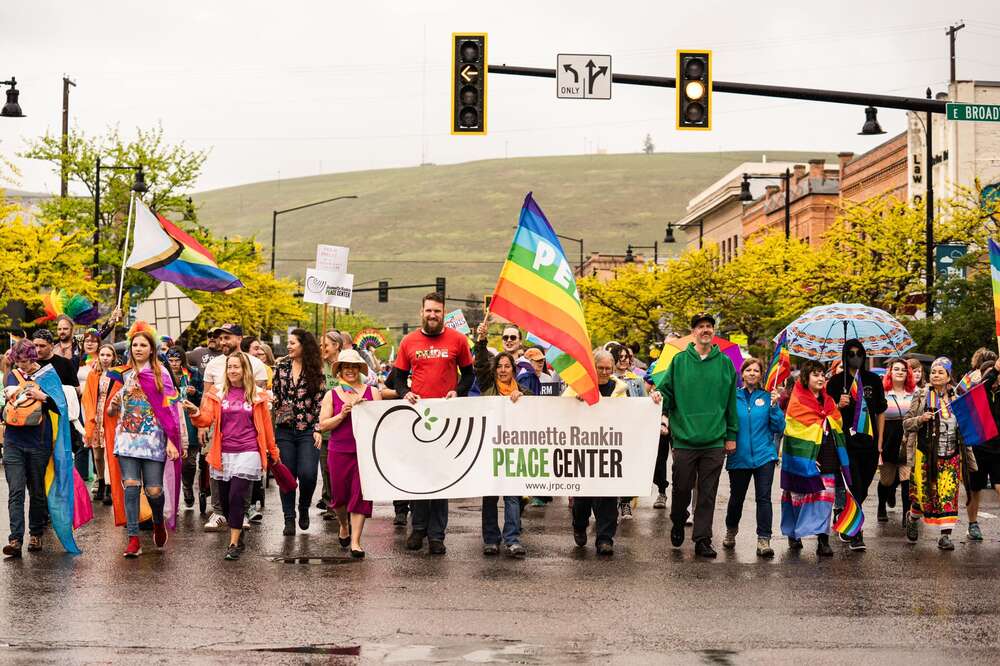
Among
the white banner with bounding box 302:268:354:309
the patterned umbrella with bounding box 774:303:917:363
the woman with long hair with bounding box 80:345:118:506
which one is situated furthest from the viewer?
the white banner with bounding box 302:268:354:309

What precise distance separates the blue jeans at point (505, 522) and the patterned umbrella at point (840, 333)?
421cm

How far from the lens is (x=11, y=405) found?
40.7ft

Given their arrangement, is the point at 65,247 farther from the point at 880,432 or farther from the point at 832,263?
the point at 880,432

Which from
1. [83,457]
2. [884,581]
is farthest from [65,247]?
[884,581]

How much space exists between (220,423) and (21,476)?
1617 mm

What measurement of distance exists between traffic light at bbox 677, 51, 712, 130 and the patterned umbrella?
347 centimetres

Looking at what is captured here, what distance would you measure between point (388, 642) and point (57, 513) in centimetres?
469

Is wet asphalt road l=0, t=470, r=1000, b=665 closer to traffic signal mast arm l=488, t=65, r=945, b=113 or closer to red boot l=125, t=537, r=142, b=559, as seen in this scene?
red boot l=125, t=537, r=142, b=559

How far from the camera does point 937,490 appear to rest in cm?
1398

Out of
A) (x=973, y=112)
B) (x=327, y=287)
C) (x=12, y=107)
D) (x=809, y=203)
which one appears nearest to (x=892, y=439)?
(x=973, y=112)

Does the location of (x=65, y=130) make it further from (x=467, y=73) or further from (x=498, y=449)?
(x=498, y=449)

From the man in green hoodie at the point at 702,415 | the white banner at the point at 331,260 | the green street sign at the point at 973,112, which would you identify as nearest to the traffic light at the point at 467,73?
the green street sign at the point at 973,112

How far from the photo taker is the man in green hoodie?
12805 mm

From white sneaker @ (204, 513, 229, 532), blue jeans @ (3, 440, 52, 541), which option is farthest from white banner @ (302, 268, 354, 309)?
blue jeans @ (3, 440, 52, 541)
